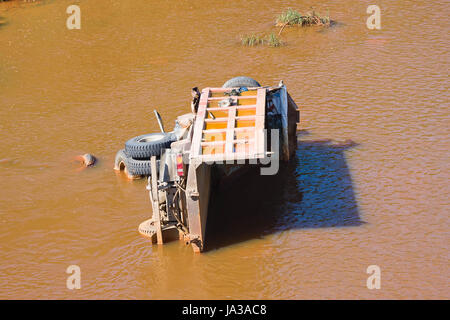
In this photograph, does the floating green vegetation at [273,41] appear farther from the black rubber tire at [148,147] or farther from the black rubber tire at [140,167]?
the black rubber tire at [140,167]

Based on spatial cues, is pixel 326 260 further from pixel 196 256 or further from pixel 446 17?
pixel 446 17

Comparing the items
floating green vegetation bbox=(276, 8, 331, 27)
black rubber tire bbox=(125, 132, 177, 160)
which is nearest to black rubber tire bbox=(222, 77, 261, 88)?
black rubber tire bbox=(125, 132, 177, 160)

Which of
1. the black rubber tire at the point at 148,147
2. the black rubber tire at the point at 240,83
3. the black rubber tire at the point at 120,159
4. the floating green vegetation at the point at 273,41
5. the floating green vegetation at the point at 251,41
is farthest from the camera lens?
the floating green vegetation at the point at 251,41

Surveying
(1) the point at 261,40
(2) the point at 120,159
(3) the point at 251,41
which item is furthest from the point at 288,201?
(1) the point at 261,40

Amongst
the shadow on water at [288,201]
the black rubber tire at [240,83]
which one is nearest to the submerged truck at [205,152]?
the black rubber tire at [240,83]

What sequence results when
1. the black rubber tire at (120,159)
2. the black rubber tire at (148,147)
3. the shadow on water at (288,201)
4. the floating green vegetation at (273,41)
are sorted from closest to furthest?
the shadow on water at (288,201), the black rubber tire at (148,147), the black rubber tire at (120,159), the floating green vegetation at (273,41)

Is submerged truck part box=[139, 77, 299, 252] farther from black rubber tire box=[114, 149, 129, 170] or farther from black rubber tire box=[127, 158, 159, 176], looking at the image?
black rubber tire box=[114, 149, 129, 170]
